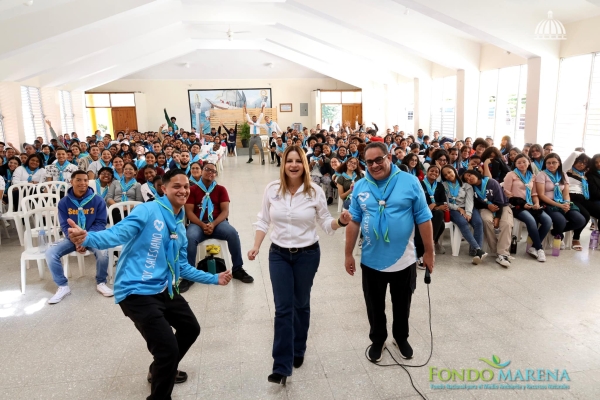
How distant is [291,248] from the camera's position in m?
2.52

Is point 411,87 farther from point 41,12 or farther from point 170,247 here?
point 170,247

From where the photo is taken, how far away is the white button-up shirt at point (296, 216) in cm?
253

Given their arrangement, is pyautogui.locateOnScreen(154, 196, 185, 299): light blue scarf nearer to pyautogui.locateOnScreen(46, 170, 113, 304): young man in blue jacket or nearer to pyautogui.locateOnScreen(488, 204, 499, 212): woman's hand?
pyautogui.locateOnScreen(46, 170, 113, 304): young man in blue jacket

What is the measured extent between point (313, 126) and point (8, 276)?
56.3 ft

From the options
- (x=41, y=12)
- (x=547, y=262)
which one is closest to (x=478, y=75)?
(x=547, y=262)

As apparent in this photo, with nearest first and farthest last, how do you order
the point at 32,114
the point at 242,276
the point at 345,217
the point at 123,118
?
the point at 345,217, the point at 242,276, the point at 32,114, the point at 123,118

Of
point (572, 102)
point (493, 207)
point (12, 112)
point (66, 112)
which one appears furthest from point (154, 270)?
point (66, 112)

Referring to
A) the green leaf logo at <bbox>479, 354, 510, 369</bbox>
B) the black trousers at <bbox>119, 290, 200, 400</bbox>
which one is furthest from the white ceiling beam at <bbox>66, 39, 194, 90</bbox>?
the green leaf logo at <bbox>479, 354, 510, 369</bbox>

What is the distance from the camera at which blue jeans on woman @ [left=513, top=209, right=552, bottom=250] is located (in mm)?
4680

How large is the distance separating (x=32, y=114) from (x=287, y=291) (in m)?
13.4

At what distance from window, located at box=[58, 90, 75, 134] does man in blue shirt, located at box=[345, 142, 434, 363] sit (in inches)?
614

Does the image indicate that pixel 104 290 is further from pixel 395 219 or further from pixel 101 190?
pixel 395 219

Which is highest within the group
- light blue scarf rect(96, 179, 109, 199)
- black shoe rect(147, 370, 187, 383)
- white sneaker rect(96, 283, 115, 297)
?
light blue scarf rect(96, 179, 109, 199)

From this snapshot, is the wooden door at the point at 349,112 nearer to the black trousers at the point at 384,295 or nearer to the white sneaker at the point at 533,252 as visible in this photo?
the white sneaker at the point at 533,252
